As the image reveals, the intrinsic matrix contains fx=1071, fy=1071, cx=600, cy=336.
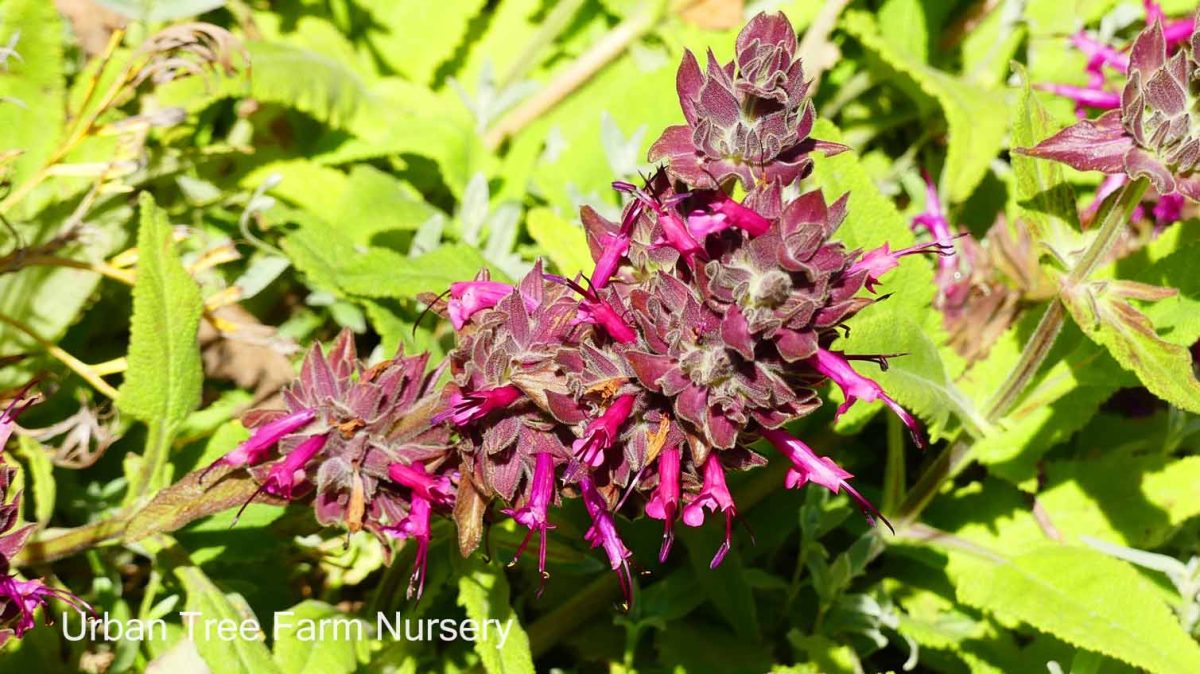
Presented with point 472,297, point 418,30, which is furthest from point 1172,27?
point 472,297

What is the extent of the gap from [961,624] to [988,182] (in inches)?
61.2

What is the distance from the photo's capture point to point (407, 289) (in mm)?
2393

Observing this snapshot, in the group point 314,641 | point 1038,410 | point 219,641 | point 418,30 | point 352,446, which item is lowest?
point 314,641

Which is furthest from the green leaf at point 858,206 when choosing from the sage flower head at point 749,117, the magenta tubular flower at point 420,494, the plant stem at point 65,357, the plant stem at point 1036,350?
the plant stem at point 65,357

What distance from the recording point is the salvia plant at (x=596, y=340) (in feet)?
5.47

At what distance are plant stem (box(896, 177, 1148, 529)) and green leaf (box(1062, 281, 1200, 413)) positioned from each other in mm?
56

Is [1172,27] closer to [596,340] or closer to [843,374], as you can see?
Result: [843,374]

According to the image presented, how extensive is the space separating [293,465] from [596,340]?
22.4 inches

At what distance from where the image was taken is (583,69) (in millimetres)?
3508

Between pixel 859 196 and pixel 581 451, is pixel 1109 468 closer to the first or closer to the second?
pixel 859 196

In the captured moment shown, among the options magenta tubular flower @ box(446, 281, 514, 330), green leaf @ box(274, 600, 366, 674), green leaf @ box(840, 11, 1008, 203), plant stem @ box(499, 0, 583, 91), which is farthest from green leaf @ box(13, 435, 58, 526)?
green leaf @ box(840, 11, 1008, 203)

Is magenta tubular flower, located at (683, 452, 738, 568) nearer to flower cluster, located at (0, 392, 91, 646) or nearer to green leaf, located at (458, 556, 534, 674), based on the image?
green leaf, located at (458, 556, 534, 674)

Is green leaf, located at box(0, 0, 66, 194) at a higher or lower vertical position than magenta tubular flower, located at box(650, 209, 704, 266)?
lower

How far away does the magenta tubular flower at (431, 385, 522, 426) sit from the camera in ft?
5.51
